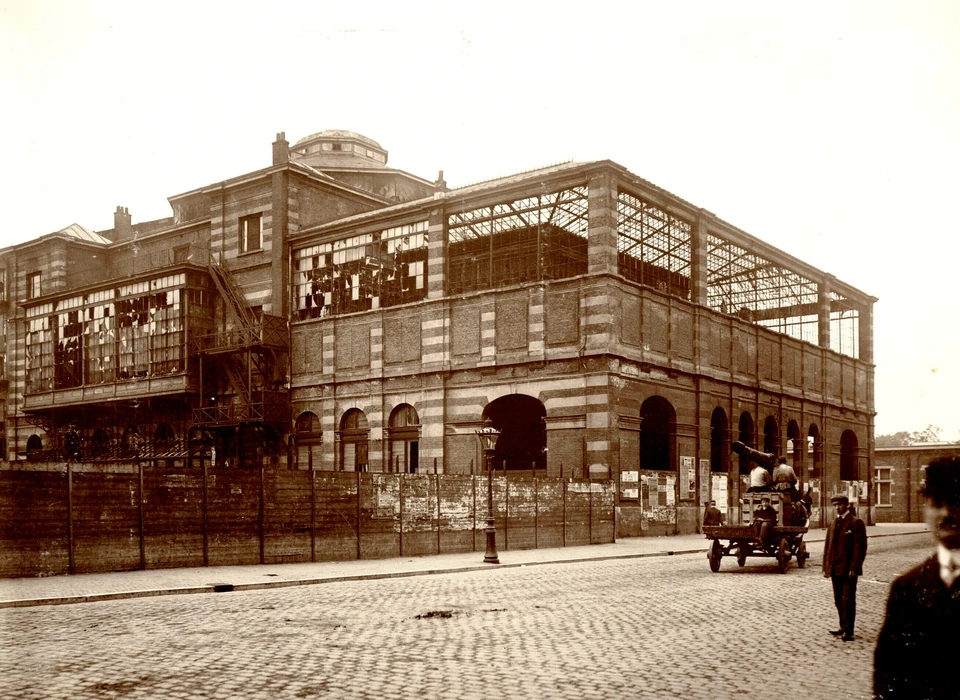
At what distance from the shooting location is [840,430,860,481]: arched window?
156ft

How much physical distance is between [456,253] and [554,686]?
28267 millimetres

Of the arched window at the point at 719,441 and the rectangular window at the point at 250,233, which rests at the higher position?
the rectangular window at the point at 250,233

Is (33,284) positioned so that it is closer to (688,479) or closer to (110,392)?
(110,392)

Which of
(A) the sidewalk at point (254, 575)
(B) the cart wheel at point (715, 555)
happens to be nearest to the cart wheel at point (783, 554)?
(B) the cart wheel at point (715, 555)

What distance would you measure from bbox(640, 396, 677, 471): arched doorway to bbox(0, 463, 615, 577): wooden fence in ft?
23.6

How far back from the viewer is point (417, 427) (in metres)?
34.3

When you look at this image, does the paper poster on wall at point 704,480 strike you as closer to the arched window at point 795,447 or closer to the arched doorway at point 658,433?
the arched doorway at point 658,433

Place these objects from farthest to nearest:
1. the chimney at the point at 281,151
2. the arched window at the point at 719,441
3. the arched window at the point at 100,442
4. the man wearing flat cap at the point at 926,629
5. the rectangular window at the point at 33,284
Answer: the rectangular window at the point at 33,284, the arched window at the point at 100,442, the chimney at the point at 281,151, the arched window at the point at 719,441, the man wearing flat cap at the point at 926,629

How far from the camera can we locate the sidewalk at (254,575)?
14602 mm

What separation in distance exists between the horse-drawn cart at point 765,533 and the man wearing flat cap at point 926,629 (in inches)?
594

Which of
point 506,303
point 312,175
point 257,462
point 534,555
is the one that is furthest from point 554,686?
point 312,175

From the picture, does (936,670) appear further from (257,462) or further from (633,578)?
(257,462)

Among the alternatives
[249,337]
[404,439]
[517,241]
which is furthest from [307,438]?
[517,241]

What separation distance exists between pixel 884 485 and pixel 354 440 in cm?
3553
